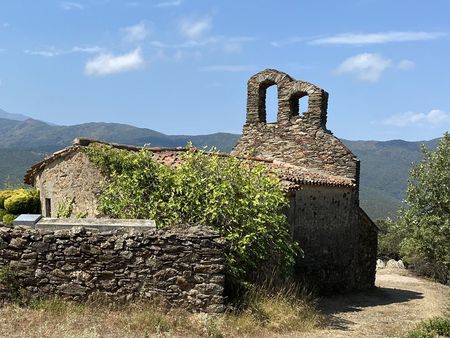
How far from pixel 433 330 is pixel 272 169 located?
546cm

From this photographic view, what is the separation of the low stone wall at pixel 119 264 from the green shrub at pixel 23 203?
7589mm

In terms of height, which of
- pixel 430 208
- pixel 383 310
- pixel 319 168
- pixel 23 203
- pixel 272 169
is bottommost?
pixel 383 310

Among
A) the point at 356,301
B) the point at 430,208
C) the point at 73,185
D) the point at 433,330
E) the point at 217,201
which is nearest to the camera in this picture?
the point at 433,330

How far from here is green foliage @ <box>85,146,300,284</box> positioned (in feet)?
39.3

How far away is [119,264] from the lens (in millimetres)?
10391

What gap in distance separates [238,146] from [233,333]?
11.8m

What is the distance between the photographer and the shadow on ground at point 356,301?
1285 centimetres

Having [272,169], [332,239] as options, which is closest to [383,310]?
[332,239]

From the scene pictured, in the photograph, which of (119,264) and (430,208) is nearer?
(119,264)

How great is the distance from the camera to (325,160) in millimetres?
19359

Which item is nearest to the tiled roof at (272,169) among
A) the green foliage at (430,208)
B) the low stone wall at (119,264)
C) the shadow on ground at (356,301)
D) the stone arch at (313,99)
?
the stone arch at (313,99)

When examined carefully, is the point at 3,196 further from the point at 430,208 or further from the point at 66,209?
the point at 430,208

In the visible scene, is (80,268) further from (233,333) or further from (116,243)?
(233,333)

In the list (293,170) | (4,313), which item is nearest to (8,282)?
(4,313)
